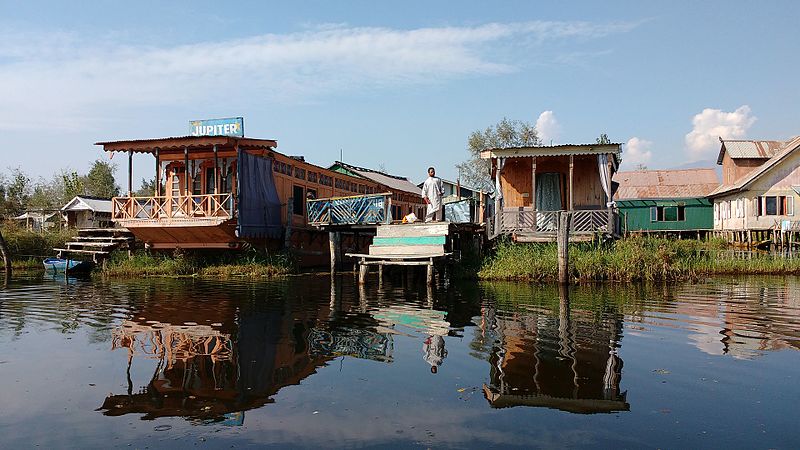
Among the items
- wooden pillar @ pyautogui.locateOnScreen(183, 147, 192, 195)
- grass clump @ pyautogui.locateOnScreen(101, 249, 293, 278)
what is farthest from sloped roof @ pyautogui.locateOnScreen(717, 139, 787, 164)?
wooden pillar @ pyautogui.locateOnScreen(183, 147, 192, 195)

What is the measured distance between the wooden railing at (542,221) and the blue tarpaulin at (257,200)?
8.87m

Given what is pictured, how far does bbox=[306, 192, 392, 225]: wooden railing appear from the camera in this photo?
2047 cm

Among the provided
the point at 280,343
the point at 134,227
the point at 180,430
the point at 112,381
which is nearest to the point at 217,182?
the point at 134,227

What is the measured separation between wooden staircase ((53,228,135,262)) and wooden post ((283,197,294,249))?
20.8 feet

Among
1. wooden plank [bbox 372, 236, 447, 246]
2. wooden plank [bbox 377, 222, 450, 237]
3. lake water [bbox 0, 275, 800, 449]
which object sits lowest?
lake water [bbox 0, 275, 800, 449]

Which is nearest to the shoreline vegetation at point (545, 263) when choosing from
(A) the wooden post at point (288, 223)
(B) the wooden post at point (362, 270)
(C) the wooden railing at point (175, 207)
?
(A) the wooden post at point (288, 223)

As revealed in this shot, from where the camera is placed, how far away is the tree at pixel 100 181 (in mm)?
62978

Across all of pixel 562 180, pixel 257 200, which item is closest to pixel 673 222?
pixel 562 180

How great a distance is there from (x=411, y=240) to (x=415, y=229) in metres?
0.41

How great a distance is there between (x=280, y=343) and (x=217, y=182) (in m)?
13.4

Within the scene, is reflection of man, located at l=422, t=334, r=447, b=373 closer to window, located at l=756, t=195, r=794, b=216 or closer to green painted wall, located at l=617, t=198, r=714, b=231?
window, located at l=756, t=195, r=794, b=216

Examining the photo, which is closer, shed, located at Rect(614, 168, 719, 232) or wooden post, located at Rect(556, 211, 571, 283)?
wooden post, located at Rect(556, 211, 571, 283)

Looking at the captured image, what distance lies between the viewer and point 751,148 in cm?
3919

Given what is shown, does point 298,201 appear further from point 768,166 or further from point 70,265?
point 768,166
